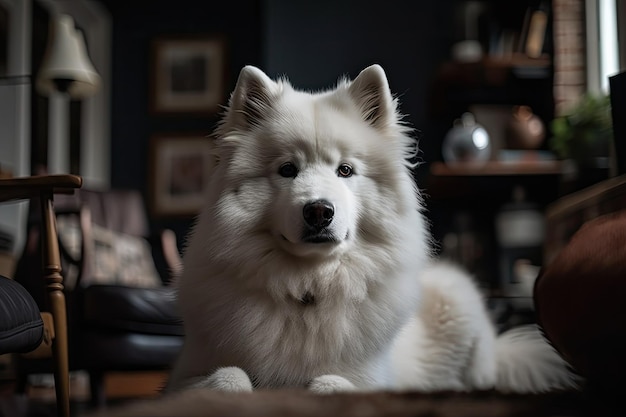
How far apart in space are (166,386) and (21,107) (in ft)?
13.1

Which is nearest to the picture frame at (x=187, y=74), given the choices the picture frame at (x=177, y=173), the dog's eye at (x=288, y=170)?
the picture frame at (x=177, y=173)

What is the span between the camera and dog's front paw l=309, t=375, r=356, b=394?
1501mm

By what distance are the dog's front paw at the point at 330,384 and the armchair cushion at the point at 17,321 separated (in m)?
0.71

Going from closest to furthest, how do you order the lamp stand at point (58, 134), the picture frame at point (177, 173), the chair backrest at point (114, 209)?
the chair backrest at point (114, 209), the lamp stand at point (58, 134), the picture frame at point (177, 173)

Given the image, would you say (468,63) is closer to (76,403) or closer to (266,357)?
(76,403)

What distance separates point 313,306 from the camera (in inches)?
64.7

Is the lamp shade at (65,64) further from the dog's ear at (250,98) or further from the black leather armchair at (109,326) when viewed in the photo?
the dog's ear at (250,98)

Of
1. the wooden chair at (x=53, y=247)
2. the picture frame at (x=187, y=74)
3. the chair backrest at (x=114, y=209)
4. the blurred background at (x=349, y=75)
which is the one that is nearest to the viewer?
the wooden chair at (x=53, y=247)

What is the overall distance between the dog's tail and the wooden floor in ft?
3.64

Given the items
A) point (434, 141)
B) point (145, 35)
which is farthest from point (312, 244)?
point (145, 35)

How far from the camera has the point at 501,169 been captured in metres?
4.36

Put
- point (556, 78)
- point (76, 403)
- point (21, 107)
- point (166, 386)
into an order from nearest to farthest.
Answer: point (166, 386), point (76, 403), point (556, 78), point (21, 107)

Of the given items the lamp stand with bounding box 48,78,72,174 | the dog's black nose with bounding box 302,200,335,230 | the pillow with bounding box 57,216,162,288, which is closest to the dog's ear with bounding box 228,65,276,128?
the dog's black nose with bounding box 302,200,335,230

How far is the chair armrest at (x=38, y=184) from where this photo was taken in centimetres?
210
